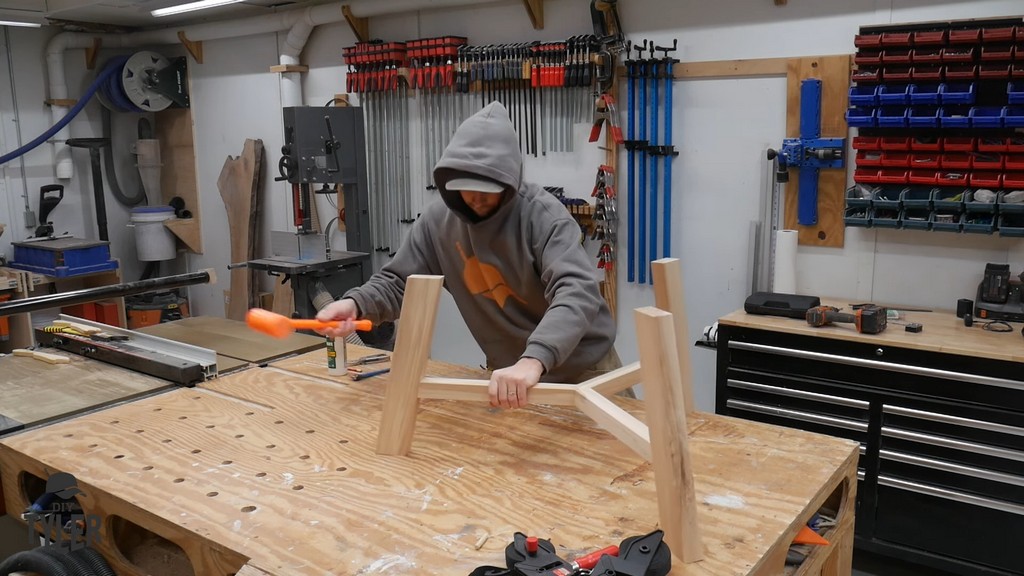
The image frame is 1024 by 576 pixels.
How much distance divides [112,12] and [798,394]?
4635mm

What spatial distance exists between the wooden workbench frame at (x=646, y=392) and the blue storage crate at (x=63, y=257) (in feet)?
12.9

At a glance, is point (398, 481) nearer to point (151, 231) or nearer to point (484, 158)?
point (484, 158)

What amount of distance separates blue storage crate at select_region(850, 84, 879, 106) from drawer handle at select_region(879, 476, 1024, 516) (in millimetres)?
1341

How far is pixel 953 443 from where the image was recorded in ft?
8.55

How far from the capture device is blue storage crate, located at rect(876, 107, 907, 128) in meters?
2.90

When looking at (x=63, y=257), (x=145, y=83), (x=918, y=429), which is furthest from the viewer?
(x=145, y=83)

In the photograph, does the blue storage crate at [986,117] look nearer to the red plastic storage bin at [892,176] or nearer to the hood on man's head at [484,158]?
the red plastic storage bin at [892,176]

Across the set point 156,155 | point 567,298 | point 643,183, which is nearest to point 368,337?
point 643,183

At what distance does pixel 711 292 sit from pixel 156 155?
14.0 ft

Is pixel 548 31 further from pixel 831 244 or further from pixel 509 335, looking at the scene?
pixel 509 335

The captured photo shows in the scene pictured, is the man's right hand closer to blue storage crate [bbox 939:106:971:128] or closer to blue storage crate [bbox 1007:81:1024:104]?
blue storage crate [bbox 939:106:971:128]

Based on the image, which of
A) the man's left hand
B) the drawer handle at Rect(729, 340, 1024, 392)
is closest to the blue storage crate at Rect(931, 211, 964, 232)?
the drawer handle at Rect(729, 340, 1024, 392)

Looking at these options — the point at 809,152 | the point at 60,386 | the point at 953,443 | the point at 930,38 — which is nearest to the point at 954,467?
the point at 953,443

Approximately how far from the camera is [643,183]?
372 centimetres
